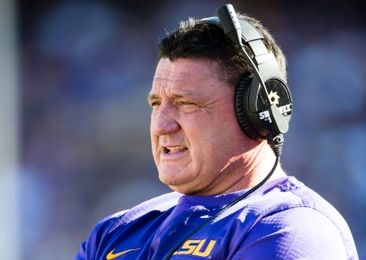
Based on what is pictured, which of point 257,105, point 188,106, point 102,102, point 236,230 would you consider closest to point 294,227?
point 236,230

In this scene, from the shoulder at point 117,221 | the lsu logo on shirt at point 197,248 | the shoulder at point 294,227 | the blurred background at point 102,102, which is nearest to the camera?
the shoulder at point 294,227

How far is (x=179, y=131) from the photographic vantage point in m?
1.97

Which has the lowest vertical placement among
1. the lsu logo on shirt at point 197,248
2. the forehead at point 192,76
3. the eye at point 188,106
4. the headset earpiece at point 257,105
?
the lsu logo on shirt at point 197,248

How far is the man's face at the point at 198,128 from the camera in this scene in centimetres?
195

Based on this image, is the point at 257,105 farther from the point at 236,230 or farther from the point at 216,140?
the point at 236,230

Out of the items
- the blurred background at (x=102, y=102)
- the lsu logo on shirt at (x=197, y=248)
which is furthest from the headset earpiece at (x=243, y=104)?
the blurred background at (x=102, y=102)

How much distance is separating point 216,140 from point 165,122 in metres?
0.13

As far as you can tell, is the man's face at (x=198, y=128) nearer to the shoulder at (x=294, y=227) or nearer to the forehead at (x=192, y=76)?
the forehead at (x=192, y=76)

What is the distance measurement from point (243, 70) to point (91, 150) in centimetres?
185

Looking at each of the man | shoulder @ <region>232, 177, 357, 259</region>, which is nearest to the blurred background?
the man

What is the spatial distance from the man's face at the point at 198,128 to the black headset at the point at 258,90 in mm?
40

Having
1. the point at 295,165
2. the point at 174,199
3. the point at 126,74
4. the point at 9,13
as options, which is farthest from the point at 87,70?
the point at 174,199

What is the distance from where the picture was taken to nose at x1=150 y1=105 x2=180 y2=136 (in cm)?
196

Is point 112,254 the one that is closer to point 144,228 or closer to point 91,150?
point 144,228
